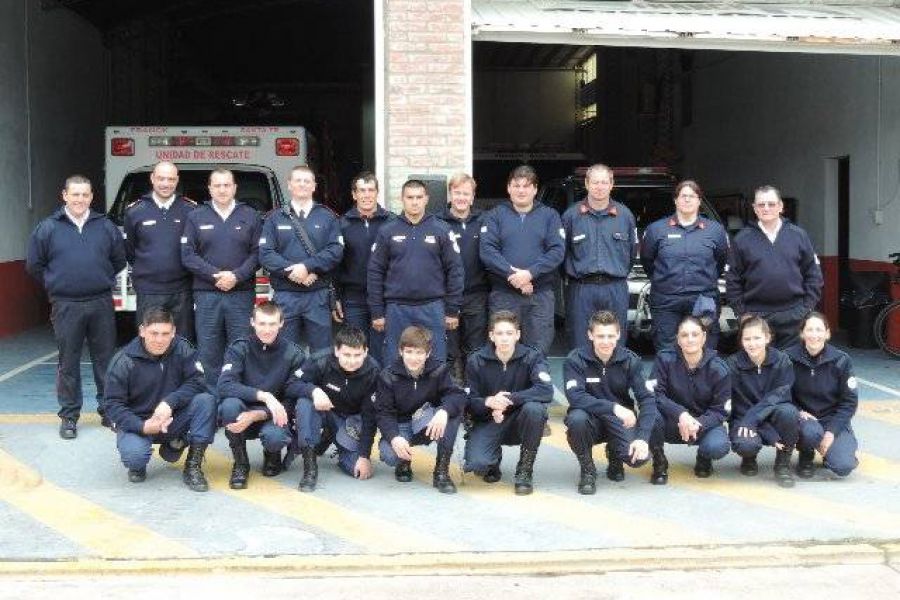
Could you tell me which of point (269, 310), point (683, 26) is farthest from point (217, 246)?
point (683, 26)

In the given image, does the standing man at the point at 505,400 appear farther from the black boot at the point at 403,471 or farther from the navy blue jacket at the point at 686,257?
the navy blue jacket at the point at 686,257

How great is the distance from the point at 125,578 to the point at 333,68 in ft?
97.3

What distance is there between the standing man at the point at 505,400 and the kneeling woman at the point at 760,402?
4.16 feet

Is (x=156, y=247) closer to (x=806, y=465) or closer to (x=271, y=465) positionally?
(x=271, y=465)

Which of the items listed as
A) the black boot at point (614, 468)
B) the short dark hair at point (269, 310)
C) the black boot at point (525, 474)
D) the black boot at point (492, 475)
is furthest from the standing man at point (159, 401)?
the black boot at point (614, 468)

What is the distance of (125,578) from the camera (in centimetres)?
576

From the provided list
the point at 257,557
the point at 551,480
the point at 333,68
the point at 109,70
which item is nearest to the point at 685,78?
the point at 109,70

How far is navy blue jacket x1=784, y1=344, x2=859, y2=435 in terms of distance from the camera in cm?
768

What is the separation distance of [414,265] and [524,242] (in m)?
0.88

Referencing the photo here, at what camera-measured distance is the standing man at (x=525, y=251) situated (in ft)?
28.5

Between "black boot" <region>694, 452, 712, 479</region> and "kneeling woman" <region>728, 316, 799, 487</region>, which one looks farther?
"black boot" <region>694, 452, 712, 479</region>

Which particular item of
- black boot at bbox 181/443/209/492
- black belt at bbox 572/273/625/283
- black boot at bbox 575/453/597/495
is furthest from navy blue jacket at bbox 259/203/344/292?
black boot at bbox 575/453/597/495

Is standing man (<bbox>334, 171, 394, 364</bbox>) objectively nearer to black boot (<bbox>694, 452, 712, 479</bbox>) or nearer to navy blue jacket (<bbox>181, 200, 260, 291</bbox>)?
navy blue jacket (<bbox>181, 200, 260, 291</bbox>)

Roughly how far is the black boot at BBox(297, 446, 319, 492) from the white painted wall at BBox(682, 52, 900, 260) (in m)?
8.98
